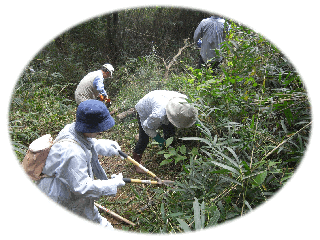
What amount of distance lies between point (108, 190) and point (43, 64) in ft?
17.3

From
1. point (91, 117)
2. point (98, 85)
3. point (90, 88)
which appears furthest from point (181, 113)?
point (90, 88)

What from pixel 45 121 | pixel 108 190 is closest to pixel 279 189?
pixel 108 190

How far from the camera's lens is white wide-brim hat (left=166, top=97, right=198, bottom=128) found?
244cm

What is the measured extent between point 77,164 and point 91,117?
1.26 feet

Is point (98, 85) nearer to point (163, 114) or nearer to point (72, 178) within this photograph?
point (163, 114)

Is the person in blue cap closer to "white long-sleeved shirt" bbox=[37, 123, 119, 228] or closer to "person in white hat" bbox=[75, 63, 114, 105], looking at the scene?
"white long-sleeved shirt" bbox=[37, 123, 119, 228]

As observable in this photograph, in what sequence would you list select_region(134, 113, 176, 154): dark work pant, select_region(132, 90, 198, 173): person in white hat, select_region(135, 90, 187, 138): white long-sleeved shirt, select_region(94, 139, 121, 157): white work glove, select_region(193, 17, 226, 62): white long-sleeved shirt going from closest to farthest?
select_region(94, 139, 121, 157): white work glove < select_region(132, 90, 198, 173): person in white hat < select_region(135, 90, 187, 138): white long-sleeved shirt < select_region(134, 113, 176, 154): dark work pant < select_region(193, 17, 226, 62): white long-sleeved shirt

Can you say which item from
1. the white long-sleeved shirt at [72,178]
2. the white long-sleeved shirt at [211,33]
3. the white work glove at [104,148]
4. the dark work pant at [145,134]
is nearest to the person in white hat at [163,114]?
the dark work pant at [145,134]

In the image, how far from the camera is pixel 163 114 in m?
2.74

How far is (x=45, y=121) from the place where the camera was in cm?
420

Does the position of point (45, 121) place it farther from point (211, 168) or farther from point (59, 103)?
point (211, 168)

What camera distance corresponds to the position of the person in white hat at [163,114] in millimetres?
2459

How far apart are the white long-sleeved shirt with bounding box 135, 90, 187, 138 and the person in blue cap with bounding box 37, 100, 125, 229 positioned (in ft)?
3.09

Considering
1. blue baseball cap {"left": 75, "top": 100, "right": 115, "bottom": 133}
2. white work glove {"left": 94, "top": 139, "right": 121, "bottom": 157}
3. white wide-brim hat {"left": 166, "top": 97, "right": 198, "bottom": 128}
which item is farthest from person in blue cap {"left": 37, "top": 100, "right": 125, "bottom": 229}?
white wide-brim hat {"left": 166, "top": 97, "right": 198, "bottom": 128}
